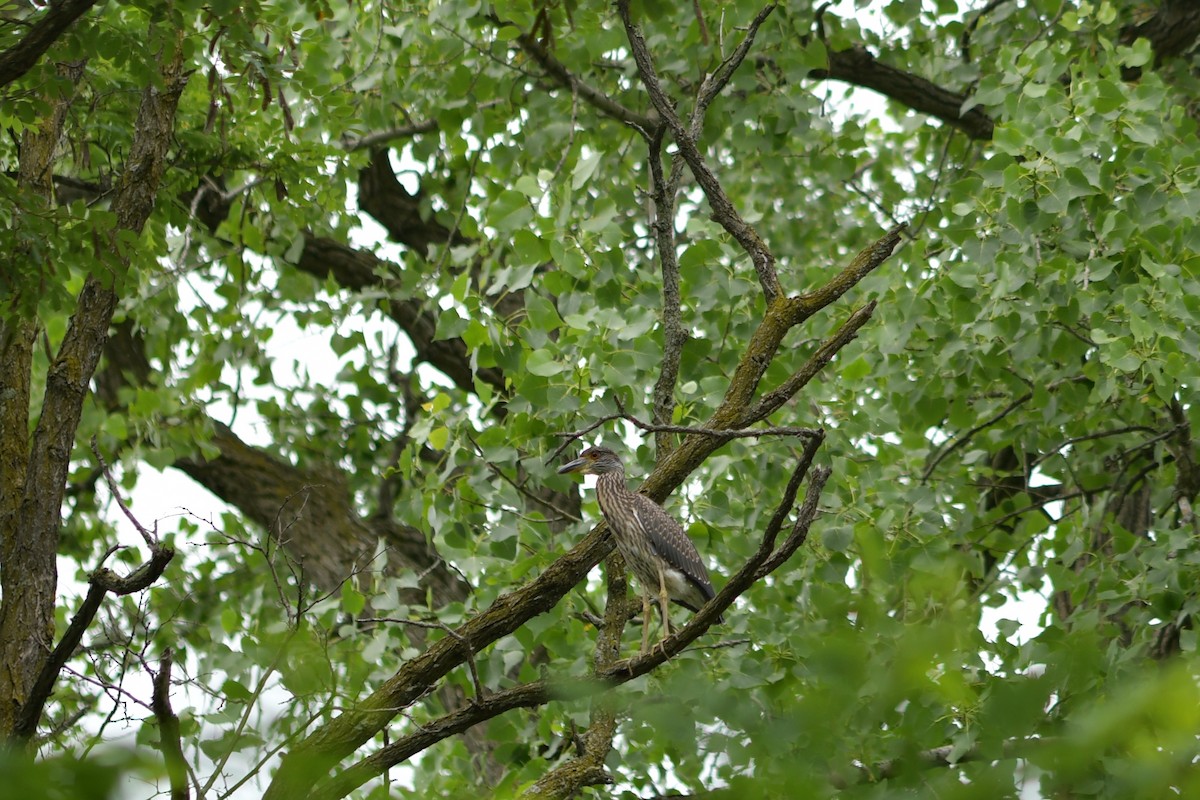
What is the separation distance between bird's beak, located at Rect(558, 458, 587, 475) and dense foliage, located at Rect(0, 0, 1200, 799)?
3.9 inches

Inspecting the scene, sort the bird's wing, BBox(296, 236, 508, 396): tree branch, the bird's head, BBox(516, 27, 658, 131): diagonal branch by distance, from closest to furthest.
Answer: the bird's wing, the bird's head, BBox(516, 27, 658, 131): diagonal branch, BBox(296, 236, 508, 396): tree branch

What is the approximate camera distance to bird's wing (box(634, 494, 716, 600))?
408cm

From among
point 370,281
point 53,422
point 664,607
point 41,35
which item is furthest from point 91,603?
point 370,281

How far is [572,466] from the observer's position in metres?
5.04

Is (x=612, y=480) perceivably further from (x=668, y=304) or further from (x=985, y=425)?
(x=985, y=425)

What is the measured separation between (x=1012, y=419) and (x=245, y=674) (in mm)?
3584

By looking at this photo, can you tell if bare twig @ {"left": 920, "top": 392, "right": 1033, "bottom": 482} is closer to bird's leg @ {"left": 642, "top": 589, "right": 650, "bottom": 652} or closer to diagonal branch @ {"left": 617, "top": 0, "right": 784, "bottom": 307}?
bird's leg @ {"left": 642, "top": 589, "right": 650, "bottom": 652}

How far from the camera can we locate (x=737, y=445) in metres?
4.93

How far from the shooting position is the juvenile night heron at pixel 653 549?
3973 mm

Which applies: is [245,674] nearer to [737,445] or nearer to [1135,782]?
[737,445]

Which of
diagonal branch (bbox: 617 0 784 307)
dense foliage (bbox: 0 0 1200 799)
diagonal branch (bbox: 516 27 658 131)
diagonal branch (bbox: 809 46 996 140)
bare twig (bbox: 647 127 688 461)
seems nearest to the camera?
dense foliage (bbox: 0 0 1200 799)

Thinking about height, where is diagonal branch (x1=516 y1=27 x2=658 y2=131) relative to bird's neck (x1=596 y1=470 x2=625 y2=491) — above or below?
above

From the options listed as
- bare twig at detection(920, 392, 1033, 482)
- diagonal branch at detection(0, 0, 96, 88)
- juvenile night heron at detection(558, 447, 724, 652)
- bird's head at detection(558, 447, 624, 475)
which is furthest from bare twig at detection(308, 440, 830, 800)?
bare twig at detection(920, 392, 1033, 482)

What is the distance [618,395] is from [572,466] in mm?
756
